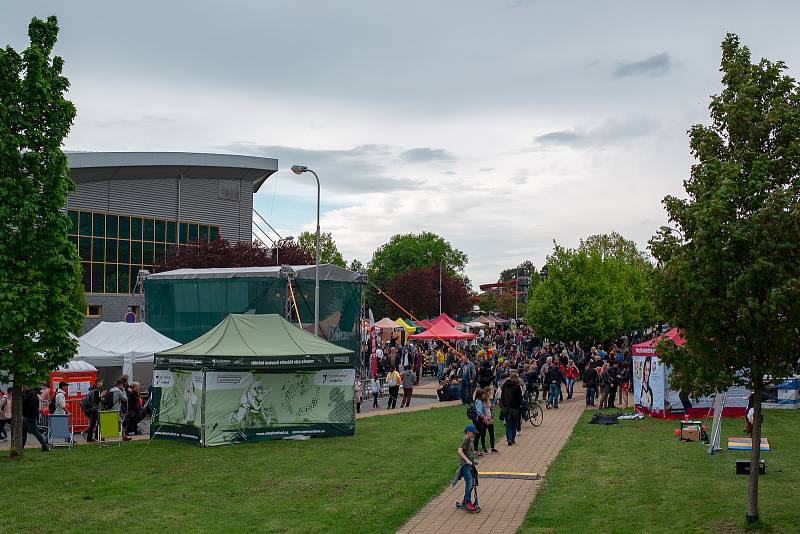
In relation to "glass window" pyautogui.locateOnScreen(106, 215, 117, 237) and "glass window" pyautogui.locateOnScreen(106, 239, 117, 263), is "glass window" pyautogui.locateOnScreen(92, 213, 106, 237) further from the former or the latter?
"glass window" pyautogui.locateOnScreen(106, 239, 117, 263)

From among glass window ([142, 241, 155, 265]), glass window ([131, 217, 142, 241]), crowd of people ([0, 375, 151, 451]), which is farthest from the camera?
glass window ([142, 241, 155, 265])

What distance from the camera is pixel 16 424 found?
60.3 feet

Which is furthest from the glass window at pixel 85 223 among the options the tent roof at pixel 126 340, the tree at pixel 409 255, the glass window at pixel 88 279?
the tree at pixel 409 255

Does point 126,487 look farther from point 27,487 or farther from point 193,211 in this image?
point 193,211

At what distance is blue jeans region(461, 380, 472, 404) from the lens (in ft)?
95.1

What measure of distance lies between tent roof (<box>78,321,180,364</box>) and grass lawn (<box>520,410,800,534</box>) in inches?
556

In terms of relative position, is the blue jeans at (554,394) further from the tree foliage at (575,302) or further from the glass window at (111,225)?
the glass window at (111,225)

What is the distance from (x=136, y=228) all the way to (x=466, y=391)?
112 feet

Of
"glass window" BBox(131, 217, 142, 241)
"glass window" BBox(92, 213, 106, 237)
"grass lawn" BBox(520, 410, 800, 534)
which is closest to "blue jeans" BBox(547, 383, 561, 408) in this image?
"grass lawn" BBox(520, 410, 800, 534)

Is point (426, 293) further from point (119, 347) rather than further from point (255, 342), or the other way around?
point (255, 342)

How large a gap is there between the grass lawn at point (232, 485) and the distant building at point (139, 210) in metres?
33.7

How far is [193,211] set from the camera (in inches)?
2328

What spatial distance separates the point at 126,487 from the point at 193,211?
45.8 m

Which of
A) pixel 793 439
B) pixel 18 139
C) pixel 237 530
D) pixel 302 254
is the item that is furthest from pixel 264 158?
pixel 237 530
